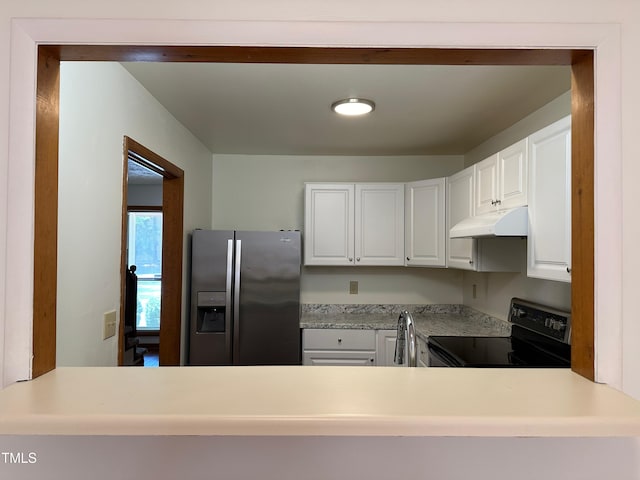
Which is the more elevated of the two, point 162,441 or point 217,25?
point 217,25

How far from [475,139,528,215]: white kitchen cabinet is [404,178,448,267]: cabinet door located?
574 millimetres

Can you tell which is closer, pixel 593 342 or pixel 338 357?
pixel 593 342

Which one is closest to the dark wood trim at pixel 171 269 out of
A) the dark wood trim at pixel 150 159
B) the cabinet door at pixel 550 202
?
the dark wood trim at pixel 150 159

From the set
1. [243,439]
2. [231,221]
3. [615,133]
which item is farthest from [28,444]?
[231,221]

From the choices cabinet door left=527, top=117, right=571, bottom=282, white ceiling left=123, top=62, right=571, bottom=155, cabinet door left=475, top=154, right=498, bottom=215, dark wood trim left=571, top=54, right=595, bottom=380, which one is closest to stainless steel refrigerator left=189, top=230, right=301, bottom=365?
white ceiling left=123, top=62, right=571, bottom=155

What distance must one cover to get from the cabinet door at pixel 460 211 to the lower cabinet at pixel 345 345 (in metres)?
0.79

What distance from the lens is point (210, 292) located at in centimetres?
306

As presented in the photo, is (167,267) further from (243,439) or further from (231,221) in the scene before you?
(243,439)

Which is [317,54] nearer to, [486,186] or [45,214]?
[45,214]

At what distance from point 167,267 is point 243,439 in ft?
7.38

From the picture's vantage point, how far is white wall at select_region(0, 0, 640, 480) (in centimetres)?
88

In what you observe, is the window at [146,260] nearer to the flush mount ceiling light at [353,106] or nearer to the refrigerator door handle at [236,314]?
the refrigerator door handle at [236,314]

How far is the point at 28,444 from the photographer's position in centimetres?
87

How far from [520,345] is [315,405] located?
2077 millimetres
